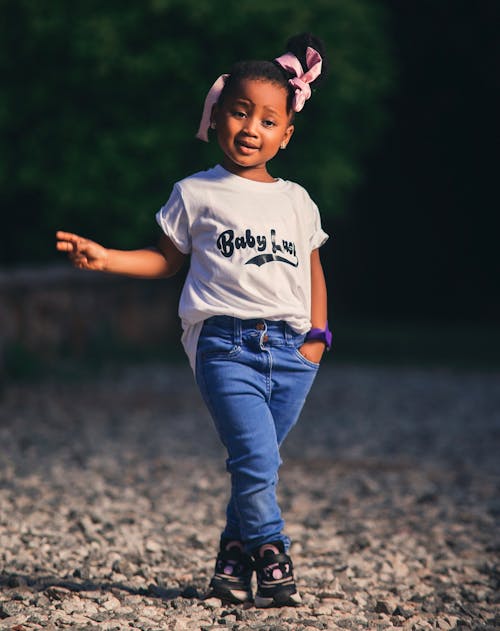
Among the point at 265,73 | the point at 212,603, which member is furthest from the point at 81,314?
the point at 265,73

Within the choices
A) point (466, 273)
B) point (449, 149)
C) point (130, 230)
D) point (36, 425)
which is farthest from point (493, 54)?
point (36, 425)

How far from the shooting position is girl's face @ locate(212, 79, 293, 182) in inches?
116

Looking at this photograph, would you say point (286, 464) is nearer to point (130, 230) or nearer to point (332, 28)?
point (130, 230)

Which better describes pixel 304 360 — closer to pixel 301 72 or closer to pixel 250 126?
pixel 250 126

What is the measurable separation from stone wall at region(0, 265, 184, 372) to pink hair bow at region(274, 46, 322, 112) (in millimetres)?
5820

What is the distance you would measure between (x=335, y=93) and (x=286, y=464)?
5.17 metres

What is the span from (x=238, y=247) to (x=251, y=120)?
0.35 metres

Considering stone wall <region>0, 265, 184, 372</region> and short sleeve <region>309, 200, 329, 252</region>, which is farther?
stone wall <region>0, 265, 184, 372</region>

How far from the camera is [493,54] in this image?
1369 cm

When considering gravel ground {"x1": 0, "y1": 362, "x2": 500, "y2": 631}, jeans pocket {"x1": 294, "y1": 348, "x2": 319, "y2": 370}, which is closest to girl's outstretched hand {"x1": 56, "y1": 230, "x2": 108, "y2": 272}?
jeans pocket {"x1": 294, "y1": 348, "x2": 319, "y2": 370}

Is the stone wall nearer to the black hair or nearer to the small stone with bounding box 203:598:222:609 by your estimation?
the small stone with bounding box 203:598:222:609

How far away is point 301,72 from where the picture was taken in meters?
3.03

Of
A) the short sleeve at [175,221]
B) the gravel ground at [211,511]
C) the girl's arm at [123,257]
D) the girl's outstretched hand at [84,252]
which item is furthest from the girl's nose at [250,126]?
the gravel ground at [211,511]

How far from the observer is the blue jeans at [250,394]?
296cm
